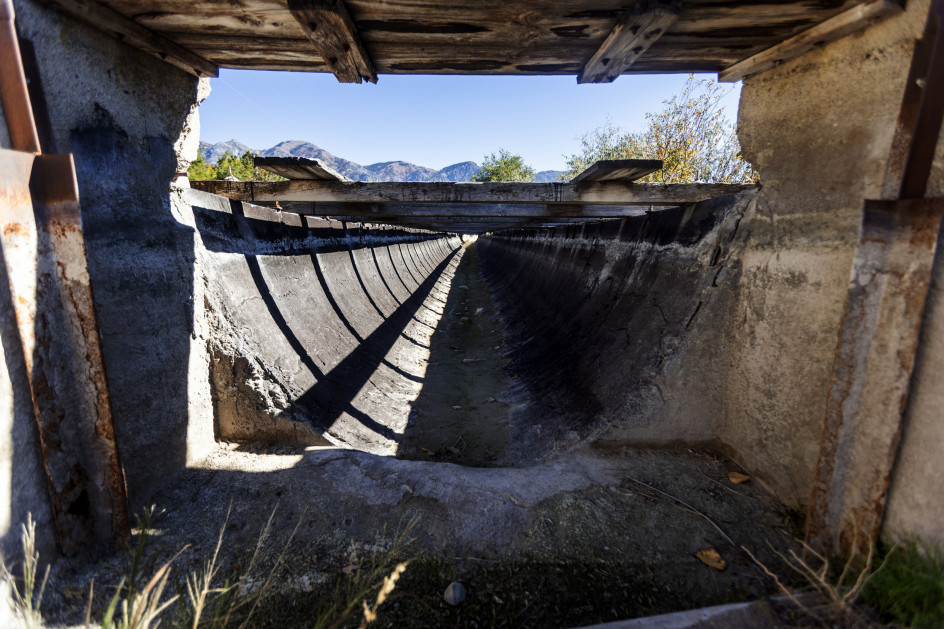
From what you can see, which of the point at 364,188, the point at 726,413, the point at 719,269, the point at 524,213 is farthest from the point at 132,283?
the point at 524,213

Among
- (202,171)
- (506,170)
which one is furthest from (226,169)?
(506,170)

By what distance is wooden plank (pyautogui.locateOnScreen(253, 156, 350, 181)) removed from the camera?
3.23 m

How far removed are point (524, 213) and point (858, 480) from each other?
5.35 meters

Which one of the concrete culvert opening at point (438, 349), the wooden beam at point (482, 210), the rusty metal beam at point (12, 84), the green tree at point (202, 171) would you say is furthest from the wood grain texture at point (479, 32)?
the green tree at point (202, 171)

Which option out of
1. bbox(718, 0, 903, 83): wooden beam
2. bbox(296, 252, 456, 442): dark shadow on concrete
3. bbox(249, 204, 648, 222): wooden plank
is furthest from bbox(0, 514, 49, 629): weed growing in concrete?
bbox(249, 204, 648, 222): wooden plank

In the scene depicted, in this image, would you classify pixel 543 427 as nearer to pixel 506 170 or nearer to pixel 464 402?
pixel 464 402

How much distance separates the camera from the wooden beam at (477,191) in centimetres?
395

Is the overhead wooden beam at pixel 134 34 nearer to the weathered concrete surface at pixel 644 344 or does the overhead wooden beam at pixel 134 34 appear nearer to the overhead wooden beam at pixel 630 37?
the overhead wooden beam at pixel 630 37

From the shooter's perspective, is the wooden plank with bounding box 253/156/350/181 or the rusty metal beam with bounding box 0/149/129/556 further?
the wooden plank with bounding box 253/156/350/181

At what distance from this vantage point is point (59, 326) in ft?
6.14

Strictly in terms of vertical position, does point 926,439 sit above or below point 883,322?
below

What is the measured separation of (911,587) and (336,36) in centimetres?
365

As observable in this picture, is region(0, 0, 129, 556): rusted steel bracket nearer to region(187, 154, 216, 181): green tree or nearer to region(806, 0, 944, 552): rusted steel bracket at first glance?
region(806, 0, 944, 552): rusted steel bracket

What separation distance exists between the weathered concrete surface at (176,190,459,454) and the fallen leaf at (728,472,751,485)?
2.82m
